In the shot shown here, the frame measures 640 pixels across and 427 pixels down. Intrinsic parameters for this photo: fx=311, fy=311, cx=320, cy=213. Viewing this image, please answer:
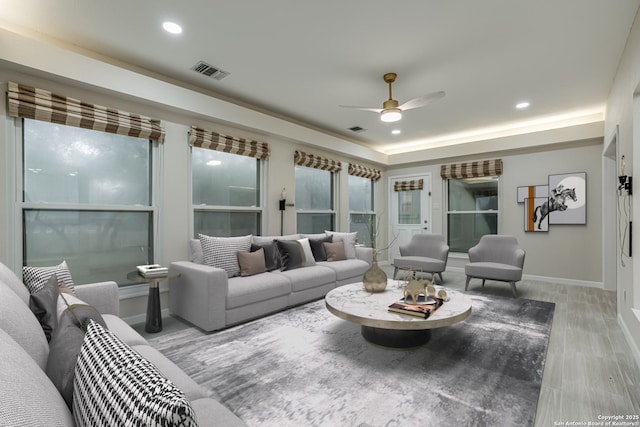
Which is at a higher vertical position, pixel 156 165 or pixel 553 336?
pixel 156 165

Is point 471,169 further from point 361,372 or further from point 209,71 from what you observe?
point 361,372

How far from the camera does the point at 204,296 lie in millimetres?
3018

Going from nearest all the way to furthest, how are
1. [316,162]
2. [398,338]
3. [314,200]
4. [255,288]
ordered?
[398,338] → [255,288] → [316,162] → [314,200]

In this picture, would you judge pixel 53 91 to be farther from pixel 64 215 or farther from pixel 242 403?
pixel 242 403

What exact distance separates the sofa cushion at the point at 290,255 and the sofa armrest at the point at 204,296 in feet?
3.51

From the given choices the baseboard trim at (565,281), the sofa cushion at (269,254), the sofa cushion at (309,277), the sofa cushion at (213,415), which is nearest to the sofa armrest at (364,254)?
the sofa cushion at (309,277)

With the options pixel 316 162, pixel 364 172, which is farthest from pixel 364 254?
pixel 364 172

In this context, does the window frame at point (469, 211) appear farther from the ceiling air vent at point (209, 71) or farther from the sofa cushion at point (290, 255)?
the ceiling air vent at point (209, 71)

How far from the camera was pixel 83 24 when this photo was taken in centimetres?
266

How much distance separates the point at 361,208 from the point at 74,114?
5.27 m

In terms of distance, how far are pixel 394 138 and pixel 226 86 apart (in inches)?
146

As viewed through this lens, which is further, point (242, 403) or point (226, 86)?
point (226, 86)

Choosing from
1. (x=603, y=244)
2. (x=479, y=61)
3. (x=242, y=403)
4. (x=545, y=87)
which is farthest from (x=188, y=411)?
(x=603, y=244)

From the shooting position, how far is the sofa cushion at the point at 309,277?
3811mm
